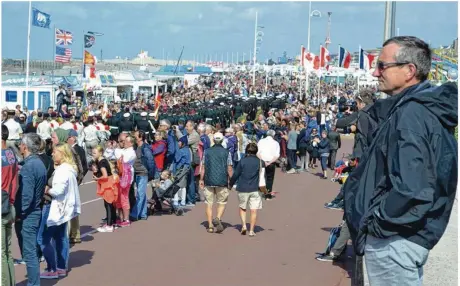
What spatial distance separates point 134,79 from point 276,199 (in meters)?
37.7

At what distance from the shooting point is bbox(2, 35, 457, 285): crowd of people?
333 centimetres

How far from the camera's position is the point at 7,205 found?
7070mm

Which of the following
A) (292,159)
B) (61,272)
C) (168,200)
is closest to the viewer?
(61,272)

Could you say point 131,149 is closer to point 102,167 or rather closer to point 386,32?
point 102,167

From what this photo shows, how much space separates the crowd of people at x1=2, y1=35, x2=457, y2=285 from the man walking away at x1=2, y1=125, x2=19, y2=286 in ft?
0.04

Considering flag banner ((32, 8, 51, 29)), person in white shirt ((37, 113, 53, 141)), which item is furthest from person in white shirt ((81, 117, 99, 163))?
flag banner ((32, 8, 51, 29))

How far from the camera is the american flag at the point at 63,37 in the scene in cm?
3378

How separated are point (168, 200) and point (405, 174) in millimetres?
11244

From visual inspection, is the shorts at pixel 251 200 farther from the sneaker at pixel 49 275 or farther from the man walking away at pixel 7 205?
the man walking away at pixel 7 205

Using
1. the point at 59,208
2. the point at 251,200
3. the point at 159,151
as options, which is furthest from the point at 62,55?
the point at 59,208

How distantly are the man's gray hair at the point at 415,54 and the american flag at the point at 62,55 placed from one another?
3100 cm

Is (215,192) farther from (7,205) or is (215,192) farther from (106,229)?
(7,205)

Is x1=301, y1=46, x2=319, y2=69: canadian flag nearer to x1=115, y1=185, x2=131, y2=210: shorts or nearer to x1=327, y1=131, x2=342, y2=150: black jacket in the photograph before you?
x1=327, y1=131, x2=342, y2=150: black jacket

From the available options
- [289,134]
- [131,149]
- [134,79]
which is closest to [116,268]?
[131,149]
